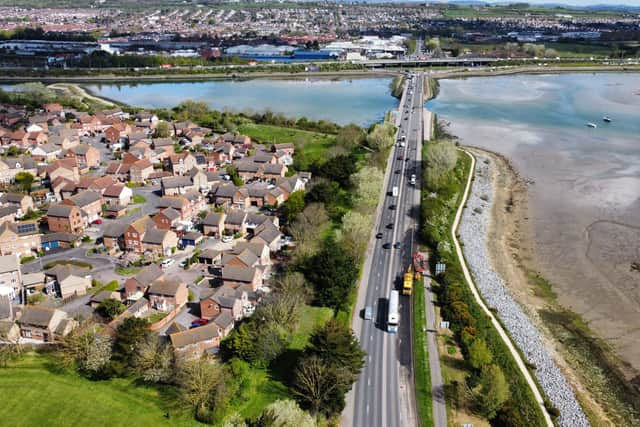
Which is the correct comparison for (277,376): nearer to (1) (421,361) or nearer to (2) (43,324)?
(1) (421,361)

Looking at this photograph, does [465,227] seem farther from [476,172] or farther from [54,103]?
[54,103]

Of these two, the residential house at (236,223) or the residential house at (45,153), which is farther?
the residential house at (45,153)

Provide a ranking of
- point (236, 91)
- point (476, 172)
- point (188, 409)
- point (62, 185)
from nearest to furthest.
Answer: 1. point (188, 409)
2. point (62, 185)
3. point (476, 172)
4. point (236, 91)

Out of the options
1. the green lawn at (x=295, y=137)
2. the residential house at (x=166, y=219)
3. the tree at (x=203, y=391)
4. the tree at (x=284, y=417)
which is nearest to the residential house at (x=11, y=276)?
the residential house at (x=166, y=219)

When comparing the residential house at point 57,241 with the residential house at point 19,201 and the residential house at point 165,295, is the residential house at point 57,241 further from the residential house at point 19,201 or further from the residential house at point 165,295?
the residential house at point 165,295

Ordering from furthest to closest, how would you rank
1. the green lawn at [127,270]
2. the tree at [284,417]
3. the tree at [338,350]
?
1. the green lawn at [127,270]
2. the tree at [338,350]
3. the tree at [284,417]

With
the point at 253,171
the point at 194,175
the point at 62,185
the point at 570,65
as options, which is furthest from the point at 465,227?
the point at 570,65

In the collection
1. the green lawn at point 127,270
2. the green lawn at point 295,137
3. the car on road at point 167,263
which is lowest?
the green lawn at point 127,270
